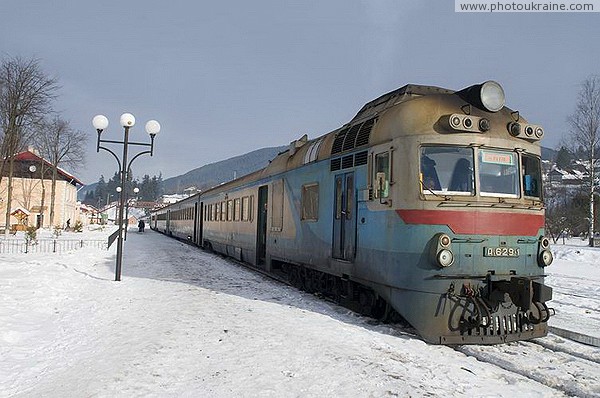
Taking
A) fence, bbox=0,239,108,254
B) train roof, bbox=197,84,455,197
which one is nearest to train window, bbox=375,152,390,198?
train roof, bbox=197,84,455,197

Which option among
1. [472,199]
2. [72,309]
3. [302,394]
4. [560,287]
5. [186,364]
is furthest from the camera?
[560,287]

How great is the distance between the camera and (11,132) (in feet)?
99.8

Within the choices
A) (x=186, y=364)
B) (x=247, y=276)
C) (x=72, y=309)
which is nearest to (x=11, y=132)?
(x=247, y=276)

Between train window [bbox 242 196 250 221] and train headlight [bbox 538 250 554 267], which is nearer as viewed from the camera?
train headlight [bbox 538 250 554 267]

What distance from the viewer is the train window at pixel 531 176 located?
23.9 ft

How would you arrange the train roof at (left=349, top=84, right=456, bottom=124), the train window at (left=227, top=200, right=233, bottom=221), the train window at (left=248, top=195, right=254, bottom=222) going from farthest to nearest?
the train window at (left=227, top=200, right=233, bottom=221) < the train window at (left=248, top=195, right=254, bottom=222) < the train roof at (left=349, top=84, right=456, bottom=124)

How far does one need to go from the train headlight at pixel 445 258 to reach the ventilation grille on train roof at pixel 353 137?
2.42 m

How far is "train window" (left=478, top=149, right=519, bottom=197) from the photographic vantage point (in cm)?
696

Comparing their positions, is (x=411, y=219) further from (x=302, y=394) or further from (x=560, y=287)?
(x=560, y=287)

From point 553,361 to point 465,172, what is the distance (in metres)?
2.72

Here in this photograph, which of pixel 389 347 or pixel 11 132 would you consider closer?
pixel 389 347

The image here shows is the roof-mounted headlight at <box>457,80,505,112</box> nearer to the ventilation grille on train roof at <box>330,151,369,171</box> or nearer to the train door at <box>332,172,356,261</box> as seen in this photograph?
the ventilation grille on train roof at <box>330,151,369,171</box>

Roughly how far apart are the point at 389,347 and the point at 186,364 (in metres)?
2.61

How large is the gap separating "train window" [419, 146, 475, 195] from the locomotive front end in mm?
14
